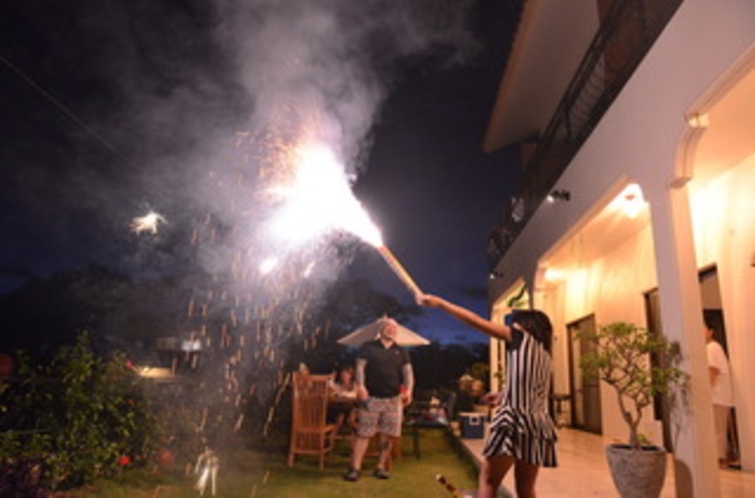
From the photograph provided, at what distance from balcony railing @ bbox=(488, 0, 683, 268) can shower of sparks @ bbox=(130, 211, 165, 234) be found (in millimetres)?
17432

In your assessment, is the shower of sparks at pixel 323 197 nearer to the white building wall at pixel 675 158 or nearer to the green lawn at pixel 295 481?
the white building wall at pixel 675 158

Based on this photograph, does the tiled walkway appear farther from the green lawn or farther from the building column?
the building column

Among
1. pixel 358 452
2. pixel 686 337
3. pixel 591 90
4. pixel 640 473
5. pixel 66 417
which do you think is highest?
pixel 591 90

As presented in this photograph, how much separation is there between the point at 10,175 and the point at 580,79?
27501mm

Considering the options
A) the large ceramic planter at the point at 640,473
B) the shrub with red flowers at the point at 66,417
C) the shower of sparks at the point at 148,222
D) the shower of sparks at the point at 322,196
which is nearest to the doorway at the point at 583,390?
the large ceramic planter at the point at 640,473

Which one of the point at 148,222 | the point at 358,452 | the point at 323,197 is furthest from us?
the point at 148,222

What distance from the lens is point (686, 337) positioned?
4.37 m

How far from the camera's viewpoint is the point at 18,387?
5168 mm

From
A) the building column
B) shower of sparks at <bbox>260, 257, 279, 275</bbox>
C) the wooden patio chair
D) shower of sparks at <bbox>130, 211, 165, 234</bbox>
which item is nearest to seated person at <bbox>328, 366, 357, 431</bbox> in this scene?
the wooden patio chair

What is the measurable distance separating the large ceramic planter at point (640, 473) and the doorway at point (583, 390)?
261 inches

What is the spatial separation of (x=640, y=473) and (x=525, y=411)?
2.18m

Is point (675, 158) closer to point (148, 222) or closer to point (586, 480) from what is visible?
point (586, 480)

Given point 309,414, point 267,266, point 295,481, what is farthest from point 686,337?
point 267,266

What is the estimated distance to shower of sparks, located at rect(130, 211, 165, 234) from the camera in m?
25.0
